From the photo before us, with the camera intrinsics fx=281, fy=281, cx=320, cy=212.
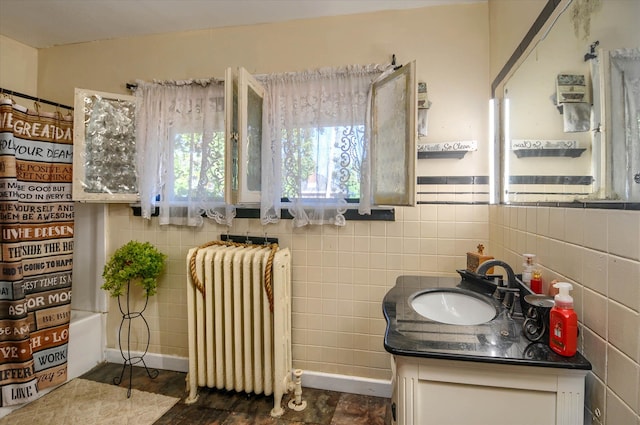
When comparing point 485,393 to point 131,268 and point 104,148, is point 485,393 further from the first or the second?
point 104,148

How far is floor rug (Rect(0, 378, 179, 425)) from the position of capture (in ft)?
5.10

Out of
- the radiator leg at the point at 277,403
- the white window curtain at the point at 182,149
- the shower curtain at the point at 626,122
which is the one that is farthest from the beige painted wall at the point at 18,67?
the shower curtain at the point at 626,122

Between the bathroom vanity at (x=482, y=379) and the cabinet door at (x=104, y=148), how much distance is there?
Answer: 1976 millimetres

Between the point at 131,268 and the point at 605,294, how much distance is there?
215 cm

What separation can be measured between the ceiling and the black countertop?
69.5 inches

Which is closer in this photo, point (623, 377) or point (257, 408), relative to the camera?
point (623, 377)

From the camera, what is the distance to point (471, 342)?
2.58 ft

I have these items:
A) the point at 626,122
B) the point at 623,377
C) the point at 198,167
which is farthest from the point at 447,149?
the point at 198,167

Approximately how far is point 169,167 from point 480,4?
2151 millimetres

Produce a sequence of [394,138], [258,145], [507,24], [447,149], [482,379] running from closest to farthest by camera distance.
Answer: [482,379], [507,24], [394,138], [447,149], [258,145]

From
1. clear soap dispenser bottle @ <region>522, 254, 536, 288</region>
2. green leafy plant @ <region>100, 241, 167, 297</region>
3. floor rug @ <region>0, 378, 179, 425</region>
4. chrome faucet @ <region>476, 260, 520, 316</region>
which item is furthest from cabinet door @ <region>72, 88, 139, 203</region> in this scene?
clear soap dispenser bottle @ <region>522, 254, 536, 288</region>

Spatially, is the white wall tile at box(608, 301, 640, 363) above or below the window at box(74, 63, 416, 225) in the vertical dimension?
below

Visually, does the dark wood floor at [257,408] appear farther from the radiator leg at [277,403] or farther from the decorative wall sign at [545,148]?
the decorative wall sign at [545,148]

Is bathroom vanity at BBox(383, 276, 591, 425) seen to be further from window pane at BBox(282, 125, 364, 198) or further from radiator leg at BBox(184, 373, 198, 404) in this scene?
radiator leg at BBox(184, 373, 198, 404)
